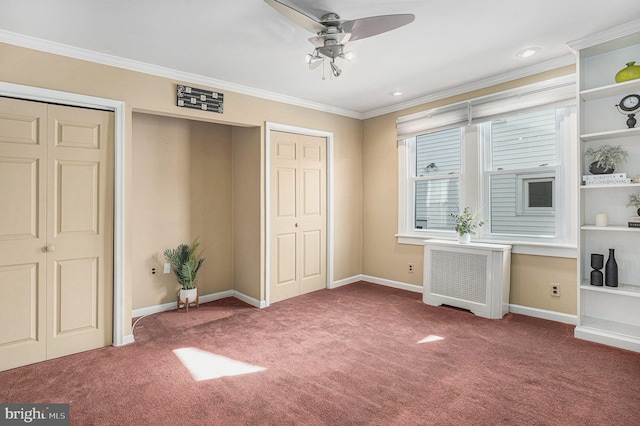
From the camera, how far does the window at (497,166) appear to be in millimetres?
3471

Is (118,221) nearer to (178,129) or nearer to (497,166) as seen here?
(178,129)

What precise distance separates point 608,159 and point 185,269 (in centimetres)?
432

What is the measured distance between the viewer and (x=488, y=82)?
385 cm

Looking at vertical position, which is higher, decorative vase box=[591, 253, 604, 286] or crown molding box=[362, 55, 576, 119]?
crown molding box=[362, 55, 576, 119]

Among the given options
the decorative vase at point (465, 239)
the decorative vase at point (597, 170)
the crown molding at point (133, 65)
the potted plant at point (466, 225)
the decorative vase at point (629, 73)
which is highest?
the crown molding at point (133, 65)

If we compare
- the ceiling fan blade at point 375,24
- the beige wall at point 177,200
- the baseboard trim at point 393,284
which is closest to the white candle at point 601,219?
the baseboard trim at point 393,284

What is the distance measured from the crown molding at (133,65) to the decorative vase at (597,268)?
11.7 ft

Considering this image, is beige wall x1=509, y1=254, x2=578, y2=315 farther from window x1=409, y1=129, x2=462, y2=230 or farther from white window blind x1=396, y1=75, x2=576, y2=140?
white window blind x1=396, y1=75, x2=576, y2=140

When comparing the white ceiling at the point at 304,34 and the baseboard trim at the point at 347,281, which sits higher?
the white ceiling at the point at 304,34

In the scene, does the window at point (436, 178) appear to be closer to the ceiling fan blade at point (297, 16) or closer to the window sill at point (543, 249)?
the window sill at point (543, 249)

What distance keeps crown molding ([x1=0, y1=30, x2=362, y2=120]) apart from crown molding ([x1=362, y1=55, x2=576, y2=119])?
1.27m

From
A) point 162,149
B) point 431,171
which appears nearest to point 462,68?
point 431,171

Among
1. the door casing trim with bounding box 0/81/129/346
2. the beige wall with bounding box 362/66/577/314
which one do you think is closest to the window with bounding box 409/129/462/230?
the beige wall with bounding box 362/66/577/314

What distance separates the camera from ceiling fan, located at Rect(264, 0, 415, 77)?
80.9 inches
